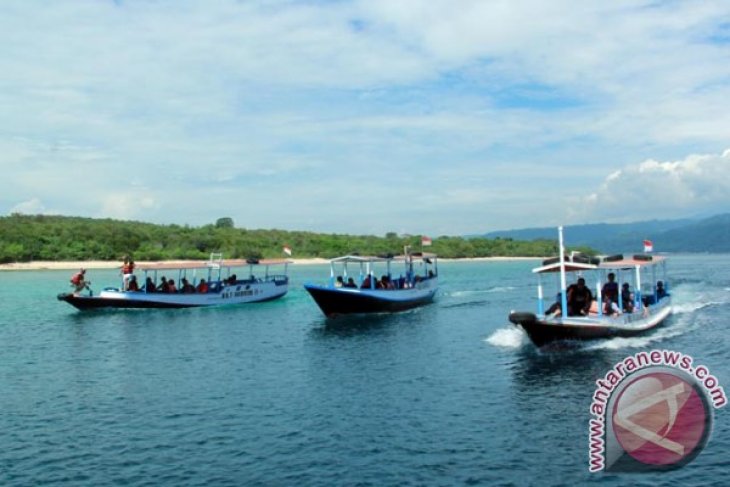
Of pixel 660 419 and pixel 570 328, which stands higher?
pixel 570 328

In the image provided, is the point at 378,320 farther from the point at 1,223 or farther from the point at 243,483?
the point at 1,223

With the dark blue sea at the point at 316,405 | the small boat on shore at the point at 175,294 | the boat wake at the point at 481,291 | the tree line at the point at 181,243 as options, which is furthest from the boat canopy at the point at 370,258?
the tree line at the point at 181,243

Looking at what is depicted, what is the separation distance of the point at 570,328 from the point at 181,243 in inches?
4649

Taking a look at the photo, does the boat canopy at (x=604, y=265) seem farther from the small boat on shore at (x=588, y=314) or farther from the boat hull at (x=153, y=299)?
the boat hull at (x=153, y=299)

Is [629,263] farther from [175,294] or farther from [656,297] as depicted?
[175,294]

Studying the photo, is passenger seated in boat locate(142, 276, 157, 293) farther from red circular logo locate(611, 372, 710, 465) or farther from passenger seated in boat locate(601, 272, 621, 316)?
red circular logo locate(611, 372, 710, 465)

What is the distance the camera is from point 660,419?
1652 centimetres

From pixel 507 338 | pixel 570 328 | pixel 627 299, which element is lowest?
pixel 507 338

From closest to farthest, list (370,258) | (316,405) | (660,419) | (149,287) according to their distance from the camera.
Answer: (660,419) < (316,405) < (370,258) < (149,287)

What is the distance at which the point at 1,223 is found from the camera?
5202 inches

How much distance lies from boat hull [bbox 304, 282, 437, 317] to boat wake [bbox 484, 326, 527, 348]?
380 inches

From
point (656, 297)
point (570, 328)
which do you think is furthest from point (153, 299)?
point (656, 297)

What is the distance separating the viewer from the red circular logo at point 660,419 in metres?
15.0

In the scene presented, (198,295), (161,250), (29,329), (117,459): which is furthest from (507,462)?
(161,250)
